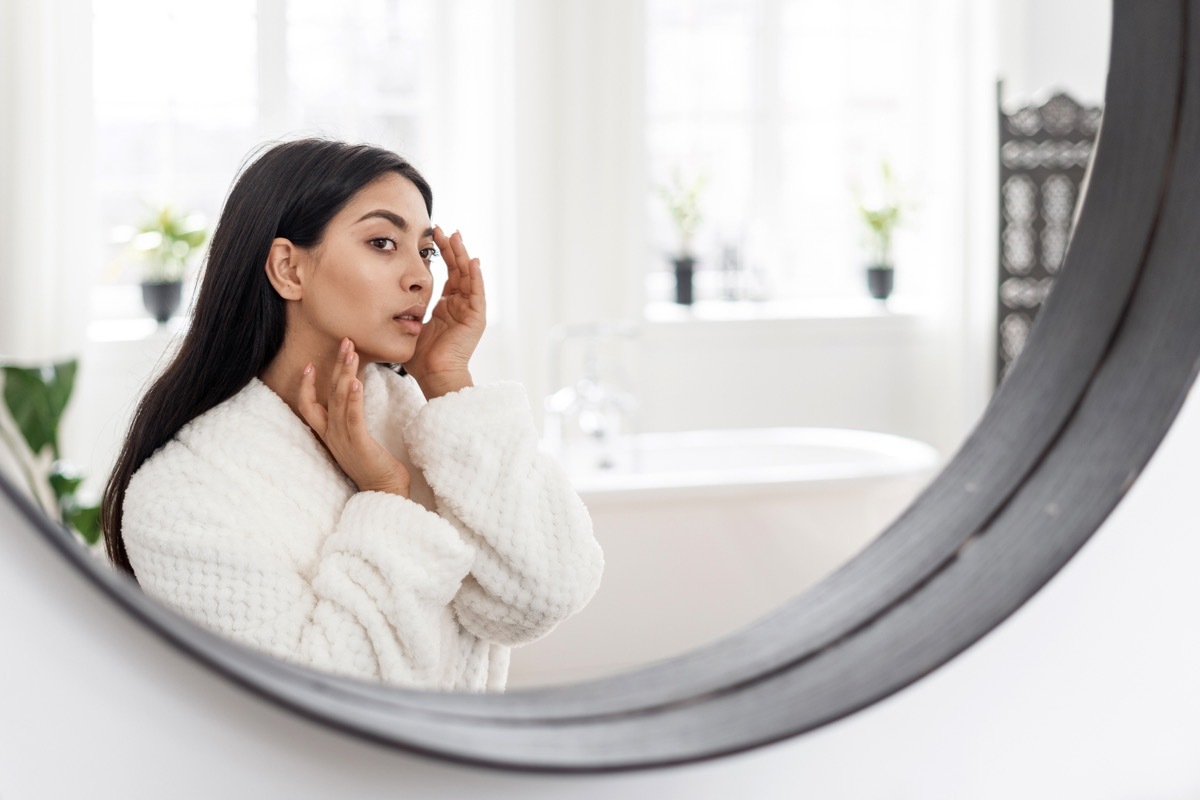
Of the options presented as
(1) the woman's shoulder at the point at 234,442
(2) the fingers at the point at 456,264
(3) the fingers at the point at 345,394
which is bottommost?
(1) the woman's shoulder at the point at 234,442

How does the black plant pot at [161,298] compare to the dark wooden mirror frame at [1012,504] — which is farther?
the black plant pot at [161,298]

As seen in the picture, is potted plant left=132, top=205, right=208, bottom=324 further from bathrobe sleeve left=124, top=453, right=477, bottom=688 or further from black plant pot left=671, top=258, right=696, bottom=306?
bathrobe sleeve left=124, top=453, right=477, bottom=688

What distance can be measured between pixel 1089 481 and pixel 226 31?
1581 mm

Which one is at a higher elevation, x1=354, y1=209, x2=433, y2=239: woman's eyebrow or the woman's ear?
x1=354, y1=209, x2=433, y2=239: woman's eyebrow

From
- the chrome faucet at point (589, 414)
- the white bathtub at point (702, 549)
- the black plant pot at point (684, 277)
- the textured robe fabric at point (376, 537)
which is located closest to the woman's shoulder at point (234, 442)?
the textured robe fabric at point (376, 537)

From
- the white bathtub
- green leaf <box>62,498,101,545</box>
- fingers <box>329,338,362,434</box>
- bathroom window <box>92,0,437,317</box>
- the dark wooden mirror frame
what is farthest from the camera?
bathroom window <box>92,0,437,317</box>

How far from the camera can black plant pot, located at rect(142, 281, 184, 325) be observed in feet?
4.59

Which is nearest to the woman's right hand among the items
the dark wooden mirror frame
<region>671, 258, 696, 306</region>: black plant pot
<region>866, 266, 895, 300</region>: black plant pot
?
the dark wooden mirror frame

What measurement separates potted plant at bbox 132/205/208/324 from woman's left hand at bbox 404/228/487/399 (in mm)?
1018

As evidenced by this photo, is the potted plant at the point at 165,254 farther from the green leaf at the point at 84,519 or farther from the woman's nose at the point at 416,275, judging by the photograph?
the woman's nose at the point at 416,275

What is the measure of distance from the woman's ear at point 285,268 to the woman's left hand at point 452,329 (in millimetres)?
60

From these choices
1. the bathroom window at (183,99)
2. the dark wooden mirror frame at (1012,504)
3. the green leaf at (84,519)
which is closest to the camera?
the dark wooden mirror frame at (1012,504)

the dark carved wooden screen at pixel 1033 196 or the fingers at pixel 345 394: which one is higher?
the dark carved wooden screen at pixel 1033 196

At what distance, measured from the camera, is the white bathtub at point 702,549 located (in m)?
1.35
